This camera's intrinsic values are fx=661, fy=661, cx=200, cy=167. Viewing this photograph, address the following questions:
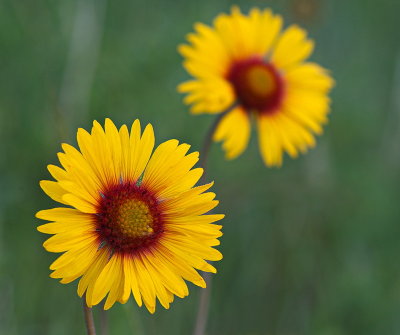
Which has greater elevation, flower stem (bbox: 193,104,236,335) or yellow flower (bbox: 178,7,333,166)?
yellow flower (bbox: 178,7,333,166)

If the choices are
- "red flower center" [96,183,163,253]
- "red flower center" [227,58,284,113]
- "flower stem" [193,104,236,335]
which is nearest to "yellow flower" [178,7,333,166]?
"red flower center" [227,58,284,113]

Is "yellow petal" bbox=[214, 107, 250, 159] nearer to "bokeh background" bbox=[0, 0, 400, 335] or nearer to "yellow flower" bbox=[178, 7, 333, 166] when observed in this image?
"yellow flower" bbox=[178, 7, 333, 166]

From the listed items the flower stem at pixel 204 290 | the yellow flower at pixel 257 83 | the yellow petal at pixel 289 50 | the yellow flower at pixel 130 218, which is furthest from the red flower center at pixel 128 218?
the yellow petal at pixel 289 50

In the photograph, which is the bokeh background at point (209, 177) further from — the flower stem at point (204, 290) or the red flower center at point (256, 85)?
the red flower center at point (256, 85)

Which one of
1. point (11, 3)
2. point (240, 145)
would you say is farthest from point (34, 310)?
point (11, 3)

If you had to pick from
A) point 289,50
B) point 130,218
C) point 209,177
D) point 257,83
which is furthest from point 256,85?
point 130,218

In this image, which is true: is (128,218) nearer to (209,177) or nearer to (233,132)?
(233,132)

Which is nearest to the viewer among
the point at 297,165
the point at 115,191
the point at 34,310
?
the point at 115,191

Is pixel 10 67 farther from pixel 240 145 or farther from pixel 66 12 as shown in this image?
pixel 240 145
